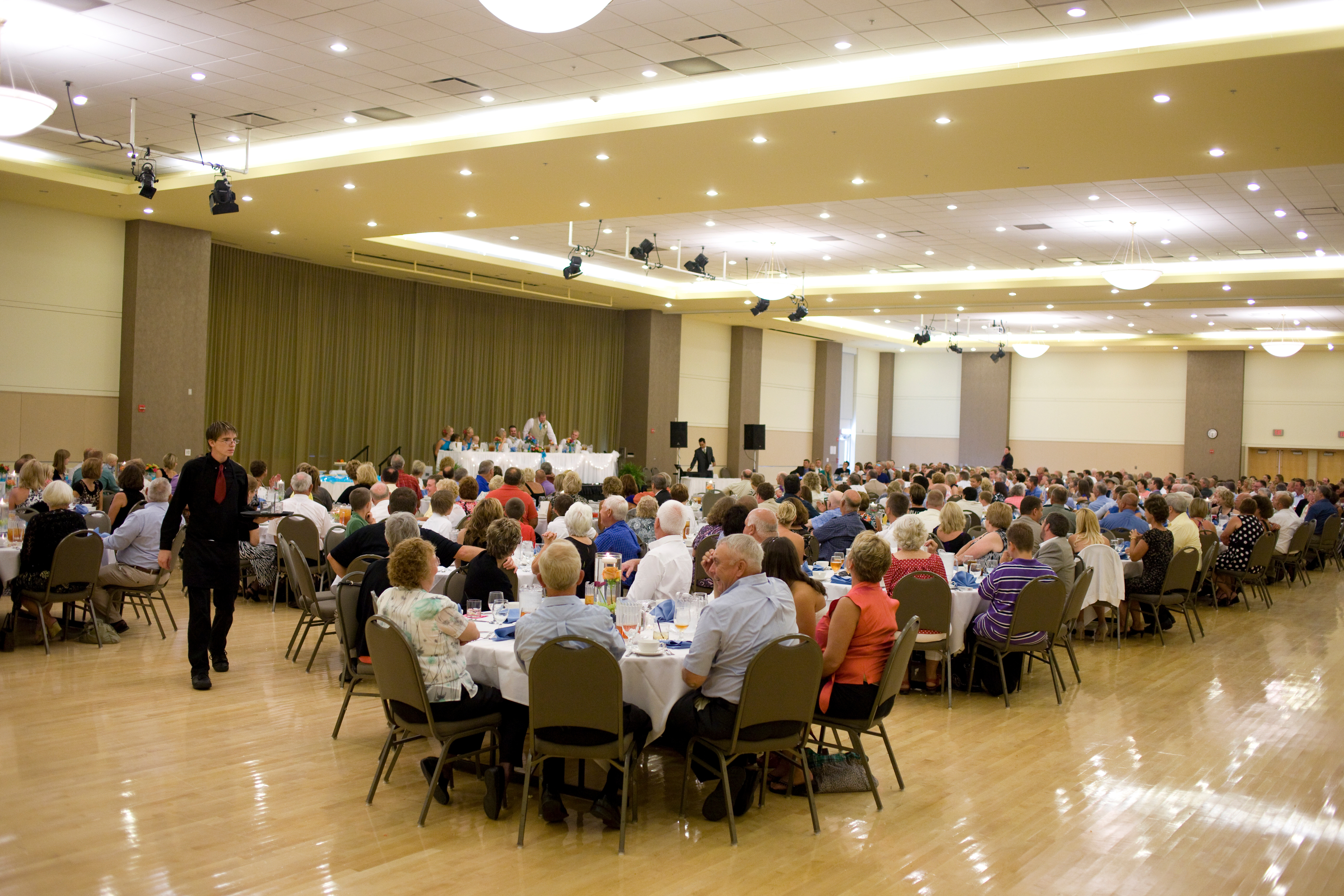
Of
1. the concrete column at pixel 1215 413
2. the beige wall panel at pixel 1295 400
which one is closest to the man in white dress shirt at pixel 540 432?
the concrete column at pixel 1215 413

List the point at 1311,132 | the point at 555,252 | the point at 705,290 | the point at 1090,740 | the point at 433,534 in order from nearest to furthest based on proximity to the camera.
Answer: the point at 1090,740 < the point at 433,534 < the point at 1311,132 < the point at 555,252 < the point at 705,290

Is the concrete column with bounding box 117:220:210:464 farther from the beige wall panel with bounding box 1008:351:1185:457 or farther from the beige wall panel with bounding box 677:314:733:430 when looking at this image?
the beige wall panel with bounding box 1008:351:1185:457

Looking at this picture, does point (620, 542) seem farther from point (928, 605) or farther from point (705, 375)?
point (705, 375)

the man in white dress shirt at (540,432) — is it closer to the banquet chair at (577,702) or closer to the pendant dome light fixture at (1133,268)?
the pendant dome light fixture at (1133,268)

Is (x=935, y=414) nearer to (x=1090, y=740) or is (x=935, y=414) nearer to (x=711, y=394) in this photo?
(x=711, y=394)

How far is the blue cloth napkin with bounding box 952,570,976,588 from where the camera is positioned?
6852 mm

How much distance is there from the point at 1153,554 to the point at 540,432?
1168cm

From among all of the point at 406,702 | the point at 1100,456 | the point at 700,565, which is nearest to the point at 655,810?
the point at 406,702

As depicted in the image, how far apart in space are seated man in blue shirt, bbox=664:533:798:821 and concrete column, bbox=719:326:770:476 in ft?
67.0

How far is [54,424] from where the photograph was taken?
13.2m

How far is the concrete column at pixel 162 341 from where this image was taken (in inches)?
535

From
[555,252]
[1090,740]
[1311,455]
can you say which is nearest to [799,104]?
[1090,740]

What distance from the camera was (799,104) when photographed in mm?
8008

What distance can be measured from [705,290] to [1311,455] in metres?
16.7
